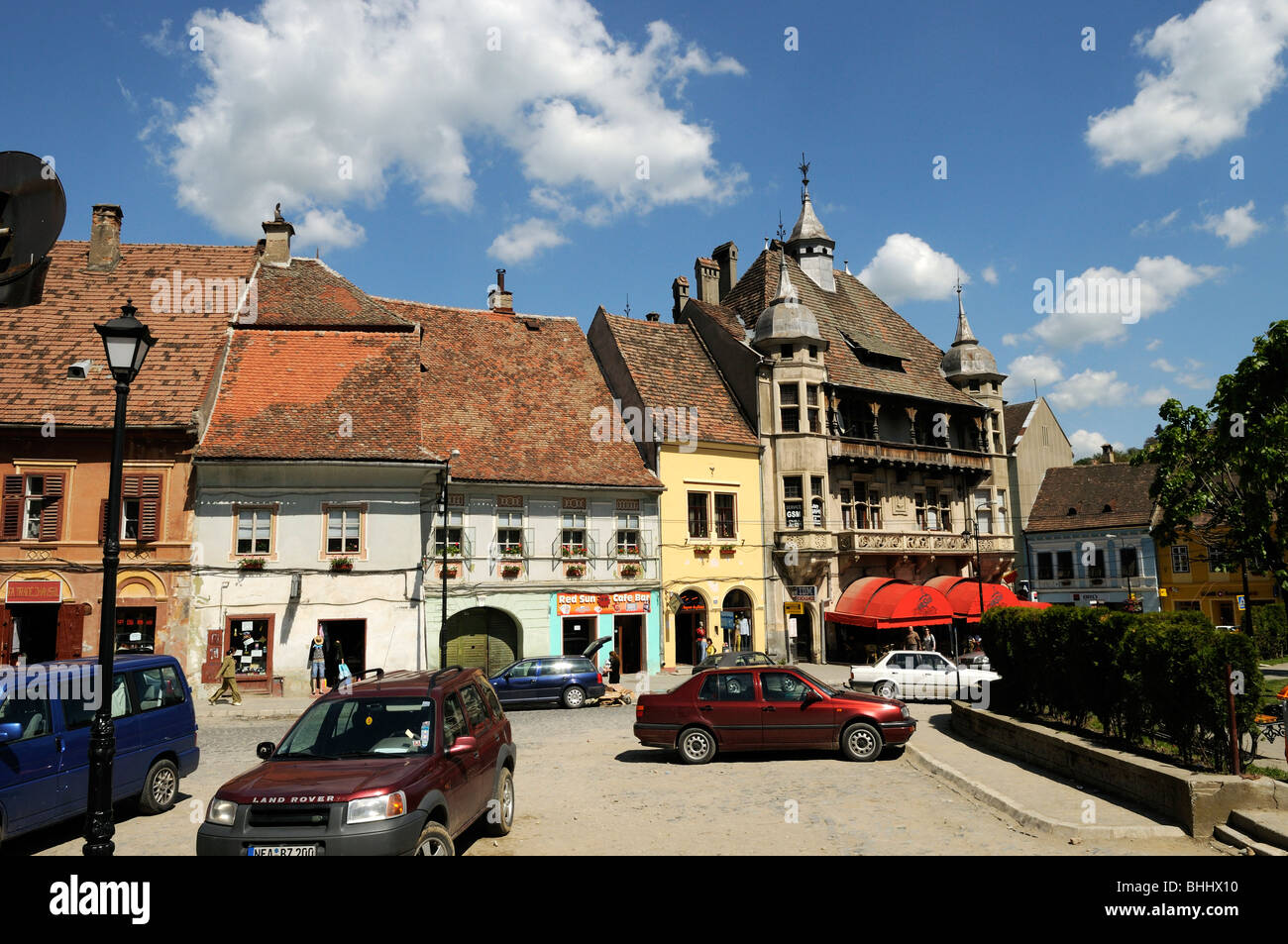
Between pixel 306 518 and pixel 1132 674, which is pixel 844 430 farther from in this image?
pixel 1132 674

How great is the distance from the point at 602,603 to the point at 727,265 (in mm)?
21397

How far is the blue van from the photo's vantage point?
9.24m

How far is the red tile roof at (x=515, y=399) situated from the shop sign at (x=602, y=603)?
13.3 feet

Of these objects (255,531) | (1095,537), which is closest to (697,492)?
(255,531)

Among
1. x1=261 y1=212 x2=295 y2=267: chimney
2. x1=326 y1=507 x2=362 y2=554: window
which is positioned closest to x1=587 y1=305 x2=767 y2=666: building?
x1=326 y1=507 x2=362 y2=554: window

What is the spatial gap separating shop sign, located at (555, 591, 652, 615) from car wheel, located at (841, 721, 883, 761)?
1642cm

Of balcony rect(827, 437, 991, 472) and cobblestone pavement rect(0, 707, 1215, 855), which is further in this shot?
balcony rect(827, 437, 991, 472)

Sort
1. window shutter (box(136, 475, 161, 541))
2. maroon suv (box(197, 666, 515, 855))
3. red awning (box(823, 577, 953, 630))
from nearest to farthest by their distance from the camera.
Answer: maroon suv (box(197, 666, 515, 855))
window shutter (box(136, 475, 161, 541))
red awning (box(823, 577, 953, 630))

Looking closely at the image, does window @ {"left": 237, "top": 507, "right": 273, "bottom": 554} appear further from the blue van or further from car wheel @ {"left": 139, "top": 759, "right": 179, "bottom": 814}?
car wheel @ {"left": 139, "top": 759, "right": 179, "bottom": 814}

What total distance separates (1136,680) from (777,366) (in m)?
25.7

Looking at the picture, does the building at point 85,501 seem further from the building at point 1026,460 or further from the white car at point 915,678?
the building at point 1026,460

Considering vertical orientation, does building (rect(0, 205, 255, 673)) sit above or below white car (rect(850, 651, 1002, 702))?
above

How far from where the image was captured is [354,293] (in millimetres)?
32531
